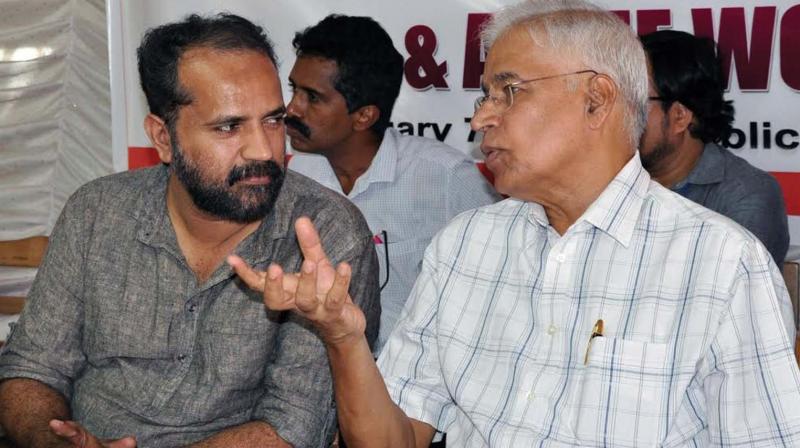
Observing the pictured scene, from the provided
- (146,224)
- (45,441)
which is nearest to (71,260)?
(146,224)

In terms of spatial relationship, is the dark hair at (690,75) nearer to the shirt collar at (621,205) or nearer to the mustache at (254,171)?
the shirt collar at (621,205)

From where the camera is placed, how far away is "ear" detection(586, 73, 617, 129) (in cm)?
212

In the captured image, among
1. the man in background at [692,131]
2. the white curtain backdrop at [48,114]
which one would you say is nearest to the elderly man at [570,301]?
the man in background at [692,131]

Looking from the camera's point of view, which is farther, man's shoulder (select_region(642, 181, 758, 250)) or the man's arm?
man's shoulder (select_region(642, 181, 758, 250))

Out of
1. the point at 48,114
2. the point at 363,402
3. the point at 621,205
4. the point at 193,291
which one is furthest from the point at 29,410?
the point at 48,114

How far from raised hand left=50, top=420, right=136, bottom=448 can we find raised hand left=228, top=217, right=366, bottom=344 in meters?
0.66

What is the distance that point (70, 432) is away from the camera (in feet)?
7.26

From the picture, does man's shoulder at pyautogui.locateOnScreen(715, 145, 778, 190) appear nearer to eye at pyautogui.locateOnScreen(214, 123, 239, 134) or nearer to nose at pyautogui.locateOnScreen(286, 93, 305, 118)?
nose at pyautogui.locateOnScreen(286, 93, 305, 118)

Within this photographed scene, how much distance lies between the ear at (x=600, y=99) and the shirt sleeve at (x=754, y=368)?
1.36 feet

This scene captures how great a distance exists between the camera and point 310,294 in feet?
5.94

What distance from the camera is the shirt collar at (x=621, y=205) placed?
208 centimetres

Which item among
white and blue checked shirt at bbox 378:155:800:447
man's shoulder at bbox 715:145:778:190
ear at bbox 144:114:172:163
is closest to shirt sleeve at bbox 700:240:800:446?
white and blue checked shirt at bbox 378:155:800:447

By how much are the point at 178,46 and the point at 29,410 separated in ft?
3.16

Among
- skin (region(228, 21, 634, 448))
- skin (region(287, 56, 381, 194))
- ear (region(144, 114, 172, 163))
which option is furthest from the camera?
skin (region(287, 56, 381, 194))
